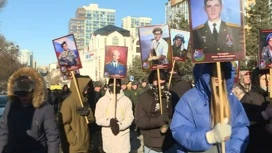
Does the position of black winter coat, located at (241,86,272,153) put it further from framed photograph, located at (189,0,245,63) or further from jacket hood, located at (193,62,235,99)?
framed photograph, located at (189,0,245,63)

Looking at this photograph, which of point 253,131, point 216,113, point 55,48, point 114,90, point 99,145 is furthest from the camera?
point 99,145

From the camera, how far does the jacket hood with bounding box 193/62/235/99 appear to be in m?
3.58

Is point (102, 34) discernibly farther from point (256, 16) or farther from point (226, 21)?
point (226, 21)

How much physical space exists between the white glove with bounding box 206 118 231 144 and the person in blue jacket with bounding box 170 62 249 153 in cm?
5

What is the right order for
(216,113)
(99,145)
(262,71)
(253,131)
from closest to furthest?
(216,113) → (253,131) → (262,71) → (99,145)

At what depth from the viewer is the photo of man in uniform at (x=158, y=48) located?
6.73 meters

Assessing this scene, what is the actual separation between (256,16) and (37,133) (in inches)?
1069

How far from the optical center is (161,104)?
5812 millimetres

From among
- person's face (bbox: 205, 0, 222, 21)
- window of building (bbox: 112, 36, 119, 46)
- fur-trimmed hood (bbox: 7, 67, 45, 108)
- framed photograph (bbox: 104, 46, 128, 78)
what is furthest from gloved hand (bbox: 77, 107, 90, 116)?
window of building (bbox: 112, 36, 119, 46)

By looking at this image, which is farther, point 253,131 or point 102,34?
point 102,34

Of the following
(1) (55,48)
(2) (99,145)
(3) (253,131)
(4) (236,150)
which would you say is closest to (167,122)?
(3) (253,131)

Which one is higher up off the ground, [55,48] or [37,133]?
[55,48]

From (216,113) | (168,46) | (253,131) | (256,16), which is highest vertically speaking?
(256,16)

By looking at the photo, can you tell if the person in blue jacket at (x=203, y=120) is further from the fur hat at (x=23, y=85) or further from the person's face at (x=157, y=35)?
the person's face at (x=157, y=35)
